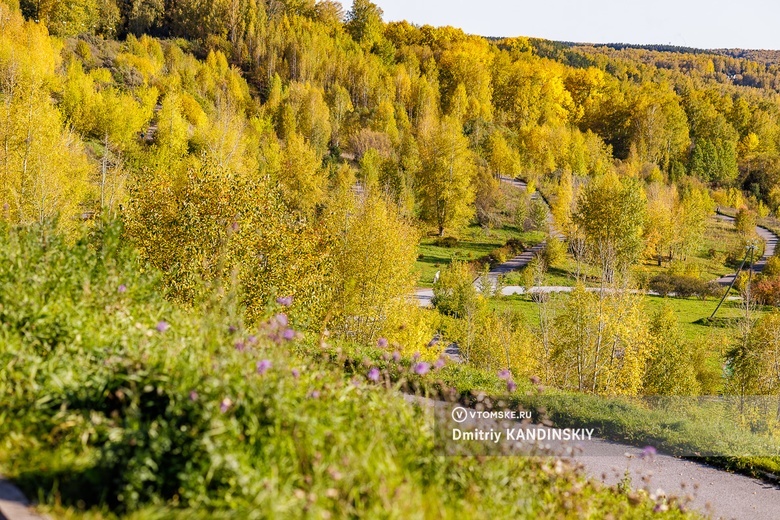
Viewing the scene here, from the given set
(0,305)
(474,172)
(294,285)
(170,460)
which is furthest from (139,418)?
(474,172)

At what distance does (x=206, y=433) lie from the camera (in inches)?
150

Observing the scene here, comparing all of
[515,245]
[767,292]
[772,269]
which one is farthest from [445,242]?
[772,269]

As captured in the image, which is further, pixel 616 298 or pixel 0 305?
pixel 616 298

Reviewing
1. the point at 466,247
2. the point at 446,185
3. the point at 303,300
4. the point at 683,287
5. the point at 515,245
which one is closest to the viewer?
the point at 303,300

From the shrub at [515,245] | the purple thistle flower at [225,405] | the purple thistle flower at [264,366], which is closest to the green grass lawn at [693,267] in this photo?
the shrub at [515,245]

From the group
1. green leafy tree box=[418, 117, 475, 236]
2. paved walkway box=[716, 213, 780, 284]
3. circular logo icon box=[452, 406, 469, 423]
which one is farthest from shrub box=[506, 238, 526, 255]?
circular logo icon box=[452, 406, 469, 423]

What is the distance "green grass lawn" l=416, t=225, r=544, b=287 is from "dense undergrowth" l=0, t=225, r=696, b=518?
41.5m

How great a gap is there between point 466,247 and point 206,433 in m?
54.2

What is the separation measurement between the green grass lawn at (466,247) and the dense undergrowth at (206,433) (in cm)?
4154

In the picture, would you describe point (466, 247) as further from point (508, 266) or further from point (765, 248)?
point (765, 248)

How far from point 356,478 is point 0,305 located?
3.62 m

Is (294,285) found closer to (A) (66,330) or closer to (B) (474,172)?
(A) (66,330)

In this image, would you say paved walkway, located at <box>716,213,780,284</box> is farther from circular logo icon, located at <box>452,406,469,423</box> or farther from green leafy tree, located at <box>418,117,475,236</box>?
circular logo icon, located at <box>452,406,469,423</box>

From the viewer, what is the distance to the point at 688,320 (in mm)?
45219
